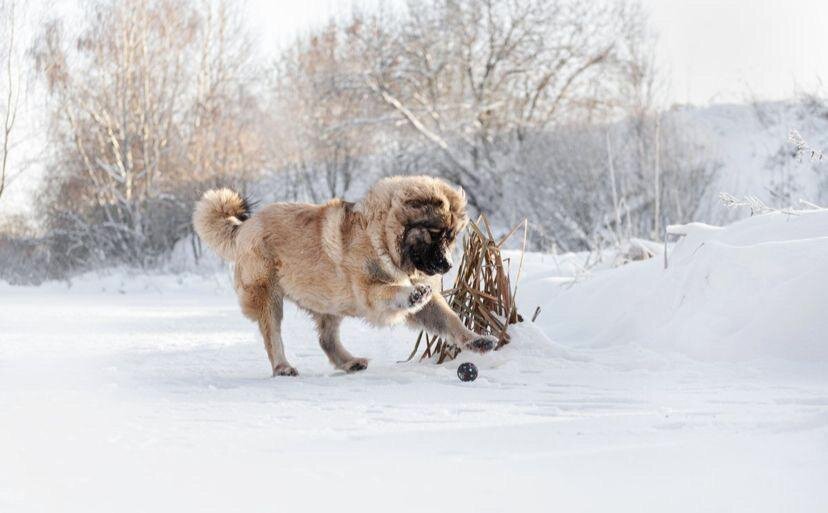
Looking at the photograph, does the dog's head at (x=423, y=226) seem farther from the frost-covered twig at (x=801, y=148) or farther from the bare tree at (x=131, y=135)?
the bare tree at (x=131, y=135)

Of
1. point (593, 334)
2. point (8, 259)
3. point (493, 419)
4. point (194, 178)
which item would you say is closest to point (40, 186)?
point (8, 259)

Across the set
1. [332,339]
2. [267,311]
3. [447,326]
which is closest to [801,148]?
[447,326]

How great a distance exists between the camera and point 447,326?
4906 millimetres

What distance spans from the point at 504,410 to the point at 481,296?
6.25 ft

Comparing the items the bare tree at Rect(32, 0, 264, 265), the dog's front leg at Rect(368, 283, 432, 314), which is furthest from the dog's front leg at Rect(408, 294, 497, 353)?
the bare tree at Rect(32, 0, 264, 265)

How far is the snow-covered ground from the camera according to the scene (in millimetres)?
2291

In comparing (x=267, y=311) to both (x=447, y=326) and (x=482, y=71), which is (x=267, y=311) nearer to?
(x=447, y=326)

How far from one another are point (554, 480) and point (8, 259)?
2206 cm

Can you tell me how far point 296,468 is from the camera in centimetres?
250

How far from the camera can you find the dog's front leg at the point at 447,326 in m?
4.76

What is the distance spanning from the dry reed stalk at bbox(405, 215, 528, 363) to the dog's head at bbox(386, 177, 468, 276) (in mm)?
693

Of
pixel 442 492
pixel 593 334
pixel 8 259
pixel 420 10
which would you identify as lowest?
pixel 8 259

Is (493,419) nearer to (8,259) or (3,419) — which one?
(3,419)

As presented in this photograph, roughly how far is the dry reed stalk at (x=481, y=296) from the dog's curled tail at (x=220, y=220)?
52.7 inches
